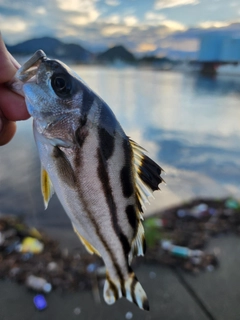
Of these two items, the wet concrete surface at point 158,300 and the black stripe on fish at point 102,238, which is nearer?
the black stripe on fish at point 102,238

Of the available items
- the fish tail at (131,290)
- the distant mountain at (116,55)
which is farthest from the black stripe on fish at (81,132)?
the distant mountain at (116,55)

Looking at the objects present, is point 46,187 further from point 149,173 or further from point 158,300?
point 158,300

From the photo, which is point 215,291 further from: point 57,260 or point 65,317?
point 57,260

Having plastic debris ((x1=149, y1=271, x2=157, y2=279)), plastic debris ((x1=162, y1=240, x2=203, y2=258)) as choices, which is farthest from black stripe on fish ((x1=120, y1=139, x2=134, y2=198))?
plastic debris ((x1=162, y1=240, x2=203, y2=258))

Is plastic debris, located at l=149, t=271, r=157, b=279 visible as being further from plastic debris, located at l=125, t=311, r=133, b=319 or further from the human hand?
the human hand

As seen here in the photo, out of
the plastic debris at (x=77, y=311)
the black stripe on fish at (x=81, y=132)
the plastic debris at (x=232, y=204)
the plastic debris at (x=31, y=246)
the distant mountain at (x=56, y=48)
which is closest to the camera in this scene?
the black stripe on fish at (x=81, y=132)

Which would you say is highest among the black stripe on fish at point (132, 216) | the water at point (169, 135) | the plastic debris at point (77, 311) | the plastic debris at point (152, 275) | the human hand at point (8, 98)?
the human hand at point (8, 98)

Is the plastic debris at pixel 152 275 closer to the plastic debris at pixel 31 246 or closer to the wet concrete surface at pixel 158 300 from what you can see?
the wet concrete surface at pixel 158 300

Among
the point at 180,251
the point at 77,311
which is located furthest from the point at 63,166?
the point at 180,251

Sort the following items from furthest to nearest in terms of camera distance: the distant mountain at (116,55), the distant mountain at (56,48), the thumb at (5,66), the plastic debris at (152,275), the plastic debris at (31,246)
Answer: the distant mountain at (116,55) → the distant mountain at (56,48) → the plastic debris at (31,246) → the plastic debris at (152,275) → the thumb at (5,66)
